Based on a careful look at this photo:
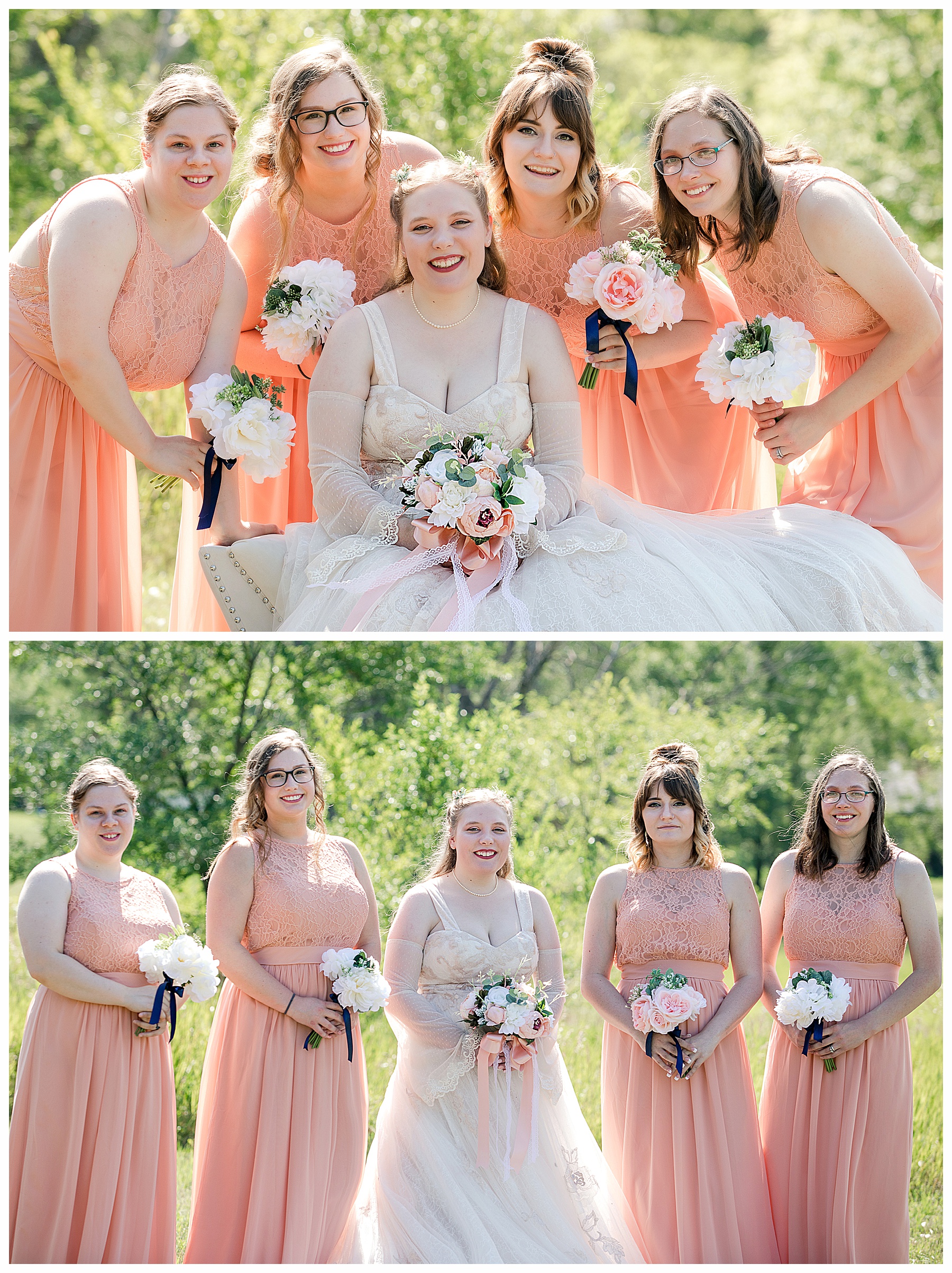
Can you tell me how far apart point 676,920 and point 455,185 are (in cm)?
290

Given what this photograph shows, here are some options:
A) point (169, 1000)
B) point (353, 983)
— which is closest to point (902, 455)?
point (353, 983)

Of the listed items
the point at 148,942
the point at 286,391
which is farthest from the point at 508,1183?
the point at 286,391

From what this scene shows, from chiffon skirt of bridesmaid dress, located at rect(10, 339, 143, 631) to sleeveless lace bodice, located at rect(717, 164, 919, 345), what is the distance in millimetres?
2785

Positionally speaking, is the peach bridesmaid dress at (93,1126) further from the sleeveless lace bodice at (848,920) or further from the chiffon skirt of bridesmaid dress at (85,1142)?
the sleeveless lace bodice at (848,920)

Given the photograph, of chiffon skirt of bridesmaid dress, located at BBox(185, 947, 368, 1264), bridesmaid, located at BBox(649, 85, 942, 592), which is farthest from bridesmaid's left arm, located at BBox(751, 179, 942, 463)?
chiffon skirt of bridesmaid dress, located at BBox(185, 947, 368, 1264)

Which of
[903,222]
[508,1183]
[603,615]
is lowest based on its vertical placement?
[508,1183]

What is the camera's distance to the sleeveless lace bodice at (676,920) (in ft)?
15.4

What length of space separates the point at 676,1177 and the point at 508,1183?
624 millimetres

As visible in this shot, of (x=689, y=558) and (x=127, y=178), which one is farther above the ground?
(x=127, y=178)

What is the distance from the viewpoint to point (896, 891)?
15.6ft

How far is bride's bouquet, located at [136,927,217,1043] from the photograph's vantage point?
14.9 ft

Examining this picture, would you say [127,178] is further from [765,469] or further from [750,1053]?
[750,1053]

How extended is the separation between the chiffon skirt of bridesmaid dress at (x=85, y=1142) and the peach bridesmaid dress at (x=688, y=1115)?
5.74 ft

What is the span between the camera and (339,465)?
4.64 m
